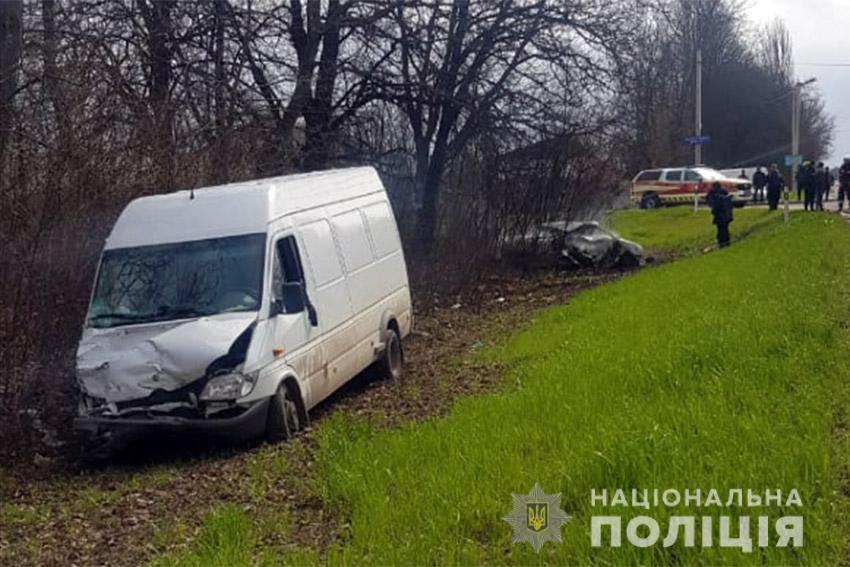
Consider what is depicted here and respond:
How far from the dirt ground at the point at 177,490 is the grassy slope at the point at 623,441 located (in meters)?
0.31

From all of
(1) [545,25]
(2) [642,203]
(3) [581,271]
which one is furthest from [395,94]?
(2) [642,203]

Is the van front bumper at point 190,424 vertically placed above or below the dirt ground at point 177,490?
above

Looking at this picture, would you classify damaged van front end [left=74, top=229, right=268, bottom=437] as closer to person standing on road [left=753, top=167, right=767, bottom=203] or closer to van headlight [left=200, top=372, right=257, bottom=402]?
van headlight [left=200, top=372, right=257, bottom=402]

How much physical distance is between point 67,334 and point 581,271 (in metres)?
17.5

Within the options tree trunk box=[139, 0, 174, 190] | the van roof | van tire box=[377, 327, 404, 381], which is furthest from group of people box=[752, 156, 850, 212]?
the van roof

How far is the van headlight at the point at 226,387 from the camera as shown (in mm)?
7988

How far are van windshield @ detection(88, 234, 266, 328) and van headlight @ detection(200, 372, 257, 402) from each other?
2.64 feet

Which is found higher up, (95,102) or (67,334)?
(95,102)

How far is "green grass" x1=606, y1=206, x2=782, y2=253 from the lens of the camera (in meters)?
30.5

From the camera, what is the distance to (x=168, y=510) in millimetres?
6699

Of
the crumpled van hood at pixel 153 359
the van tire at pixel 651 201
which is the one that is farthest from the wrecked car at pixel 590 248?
the van tire at pixel 651 201

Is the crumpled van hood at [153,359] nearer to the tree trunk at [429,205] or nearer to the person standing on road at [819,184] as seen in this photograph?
the tree trunk at [429,205]

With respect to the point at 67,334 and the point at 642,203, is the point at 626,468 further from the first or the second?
the point at 642,203

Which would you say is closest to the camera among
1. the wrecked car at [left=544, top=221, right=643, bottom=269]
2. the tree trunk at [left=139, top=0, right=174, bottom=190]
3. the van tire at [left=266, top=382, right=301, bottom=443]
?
the van tire at [left=266, top=382, right=301, bottom=443]
